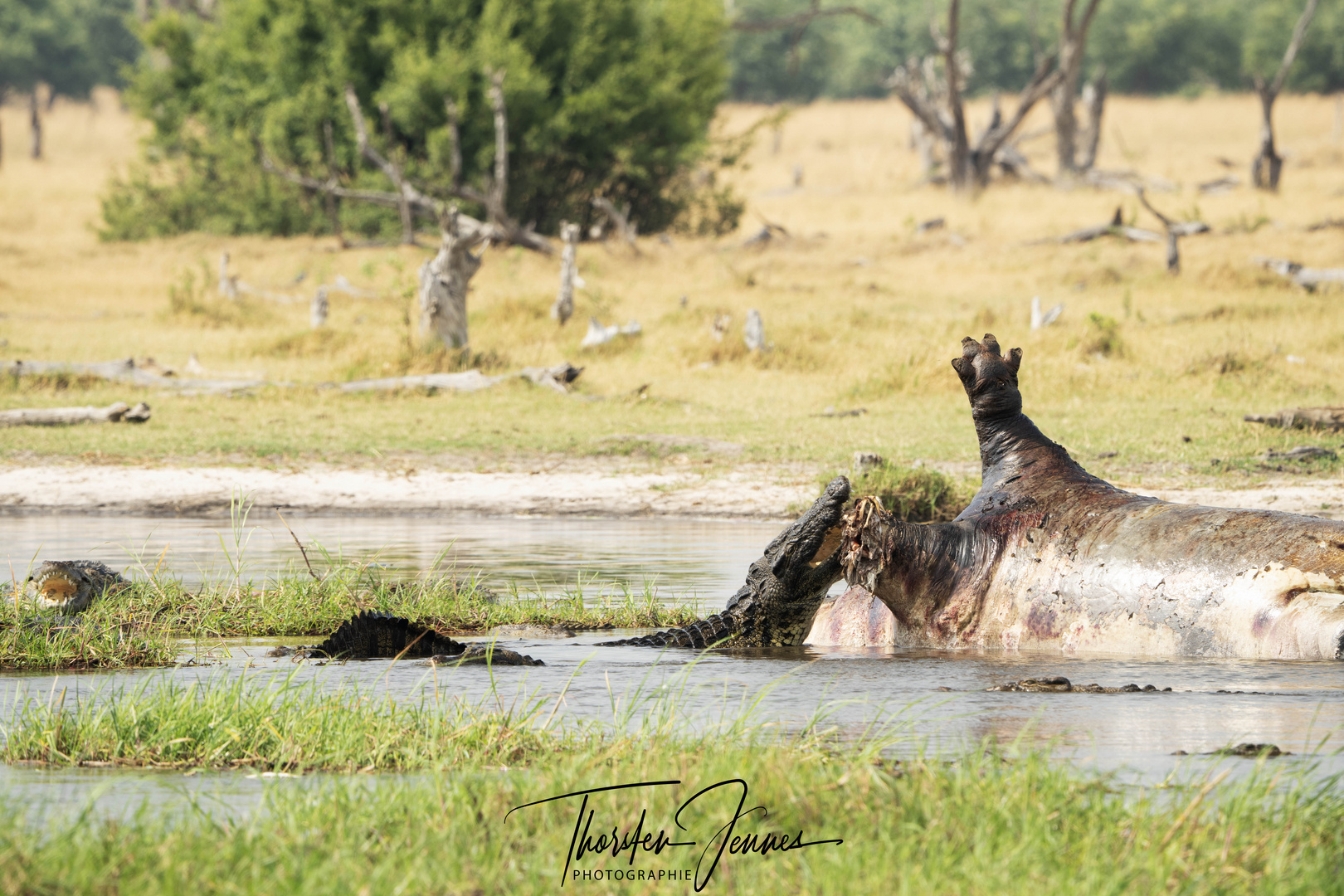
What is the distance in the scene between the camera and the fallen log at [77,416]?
14.6 metres

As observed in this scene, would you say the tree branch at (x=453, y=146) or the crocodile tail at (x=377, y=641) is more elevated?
the tree branch at (x=453, y=146)

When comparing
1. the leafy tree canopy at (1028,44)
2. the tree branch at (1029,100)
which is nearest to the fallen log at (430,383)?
the tree branch at (1029,100)

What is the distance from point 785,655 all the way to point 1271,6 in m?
62.7

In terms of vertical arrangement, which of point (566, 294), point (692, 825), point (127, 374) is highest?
point (692, 825)

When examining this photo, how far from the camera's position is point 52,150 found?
2530 inches

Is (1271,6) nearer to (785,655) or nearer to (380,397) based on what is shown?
(380,397)

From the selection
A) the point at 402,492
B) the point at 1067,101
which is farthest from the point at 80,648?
the point at 1067,101

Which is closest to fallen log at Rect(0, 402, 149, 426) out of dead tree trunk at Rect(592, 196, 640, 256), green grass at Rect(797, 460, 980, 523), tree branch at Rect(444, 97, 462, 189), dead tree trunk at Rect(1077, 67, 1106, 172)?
green grass at Rect(797, 460, 980, 523)

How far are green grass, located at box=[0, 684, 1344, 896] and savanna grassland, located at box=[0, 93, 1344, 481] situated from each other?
8.46 meters

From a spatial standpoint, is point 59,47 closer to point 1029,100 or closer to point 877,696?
point 1029,100

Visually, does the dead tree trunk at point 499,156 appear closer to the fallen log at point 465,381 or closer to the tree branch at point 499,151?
the tree branch at point 499,151

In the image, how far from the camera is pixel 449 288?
18297mm

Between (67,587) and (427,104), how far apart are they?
26.0 meters

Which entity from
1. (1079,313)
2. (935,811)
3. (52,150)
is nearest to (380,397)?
(1079,313)
